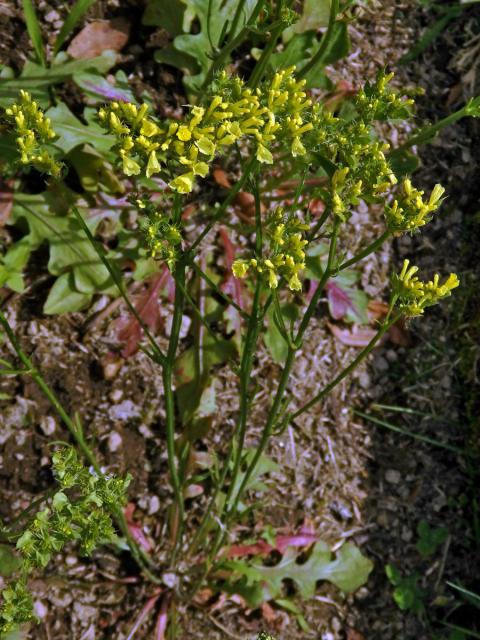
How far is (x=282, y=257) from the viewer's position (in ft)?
5.61

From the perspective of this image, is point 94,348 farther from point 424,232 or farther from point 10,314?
point 424,232

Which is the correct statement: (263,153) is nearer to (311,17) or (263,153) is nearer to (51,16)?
(311,17)

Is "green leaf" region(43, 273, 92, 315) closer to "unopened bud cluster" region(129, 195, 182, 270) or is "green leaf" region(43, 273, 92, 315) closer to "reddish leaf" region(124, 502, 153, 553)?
"reddish leaf" region(124, 502, 153, 553)

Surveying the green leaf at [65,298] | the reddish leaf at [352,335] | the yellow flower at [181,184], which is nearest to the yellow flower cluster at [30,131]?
the yellow flower at [181,184]

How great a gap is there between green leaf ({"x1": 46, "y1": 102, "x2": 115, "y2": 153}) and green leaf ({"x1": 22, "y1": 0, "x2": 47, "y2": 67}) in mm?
236

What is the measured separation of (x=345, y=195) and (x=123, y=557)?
6.45 feet

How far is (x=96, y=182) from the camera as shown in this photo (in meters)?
3.25

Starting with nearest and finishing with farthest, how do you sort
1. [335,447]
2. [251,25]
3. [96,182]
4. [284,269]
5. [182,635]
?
[284,269] → [251,25] → [182,635] → [96,182] → [335,447]

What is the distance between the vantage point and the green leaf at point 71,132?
3014 millimetres

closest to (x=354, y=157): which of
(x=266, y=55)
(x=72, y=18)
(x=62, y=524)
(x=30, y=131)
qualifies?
(x=266, y=55)

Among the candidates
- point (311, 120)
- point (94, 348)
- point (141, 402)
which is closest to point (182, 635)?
point (141, 402)

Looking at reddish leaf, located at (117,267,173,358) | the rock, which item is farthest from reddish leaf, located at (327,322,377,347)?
the rock

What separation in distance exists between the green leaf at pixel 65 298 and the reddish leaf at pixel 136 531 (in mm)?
887

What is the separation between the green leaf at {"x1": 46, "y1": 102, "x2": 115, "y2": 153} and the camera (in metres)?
3.01
